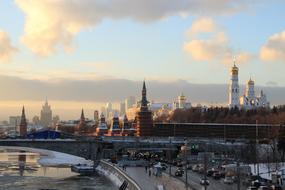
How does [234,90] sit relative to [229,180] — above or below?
above

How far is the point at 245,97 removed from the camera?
593 ft

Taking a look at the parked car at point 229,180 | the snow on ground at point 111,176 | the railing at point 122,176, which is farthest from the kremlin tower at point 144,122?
the parked car at point 229,180

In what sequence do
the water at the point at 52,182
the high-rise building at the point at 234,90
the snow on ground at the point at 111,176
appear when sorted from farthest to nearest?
1. the high-rise building at the point at 234,90
2. the snow on ground at the point at 111,176
3. the water at the point at 52,182

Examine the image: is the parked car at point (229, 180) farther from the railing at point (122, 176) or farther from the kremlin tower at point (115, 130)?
the kremlin tower at point (115, 130)

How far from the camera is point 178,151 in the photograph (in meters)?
93.0

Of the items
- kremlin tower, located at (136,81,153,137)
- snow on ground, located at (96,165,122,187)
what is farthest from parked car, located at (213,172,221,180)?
kremlin tower, located at (136,81,153,137)

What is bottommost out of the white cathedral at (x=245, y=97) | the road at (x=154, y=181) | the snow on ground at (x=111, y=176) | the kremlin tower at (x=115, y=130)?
the snow on ground at (x=111, y=176)

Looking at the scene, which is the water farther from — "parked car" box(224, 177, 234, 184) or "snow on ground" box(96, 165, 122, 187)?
"parked car" box(224, 177, 234, 184)

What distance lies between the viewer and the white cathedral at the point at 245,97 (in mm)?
162525

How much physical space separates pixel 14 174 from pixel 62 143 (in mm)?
11211

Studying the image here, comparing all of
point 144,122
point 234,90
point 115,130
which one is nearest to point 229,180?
point 144,122

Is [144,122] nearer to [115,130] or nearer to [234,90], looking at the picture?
[115,130]

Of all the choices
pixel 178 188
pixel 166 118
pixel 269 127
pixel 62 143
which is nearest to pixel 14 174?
pixel 62 143

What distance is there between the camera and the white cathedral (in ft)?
533
